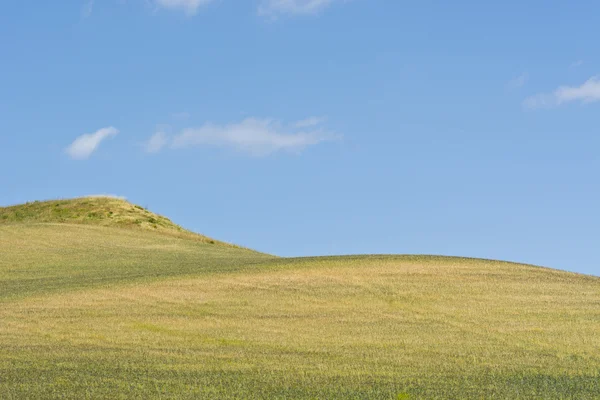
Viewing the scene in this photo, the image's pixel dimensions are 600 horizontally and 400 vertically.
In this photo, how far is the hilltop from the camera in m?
58.5

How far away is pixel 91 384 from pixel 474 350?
997 cm

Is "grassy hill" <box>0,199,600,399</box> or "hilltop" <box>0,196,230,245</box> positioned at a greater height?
"hilltop" <box>0,196,230,245</box>

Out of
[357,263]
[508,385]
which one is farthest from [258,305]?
[508,385]

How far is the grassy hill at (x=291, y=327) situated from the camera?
16.6 metres

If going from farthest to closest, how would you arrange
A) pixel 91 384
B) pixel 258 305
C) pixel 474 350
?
pixel 258 305 < pixel 474 350 < pixel 91 384

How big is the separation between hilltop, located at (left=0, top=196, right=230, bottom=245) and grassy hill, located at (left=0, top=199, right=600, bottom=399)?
14597mm

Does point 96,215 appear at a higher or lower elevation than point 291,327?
higher

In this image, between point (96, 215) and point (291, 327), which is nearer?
point (291, 327)

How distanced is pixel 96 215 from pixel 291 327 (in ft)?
124

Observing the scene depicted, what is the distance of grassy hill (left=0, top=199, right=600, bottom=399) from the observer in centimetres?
1659

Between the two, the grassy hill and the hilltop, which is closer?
the grassy hill

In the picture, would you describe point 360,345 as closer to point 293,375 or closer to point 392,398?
point 293,375

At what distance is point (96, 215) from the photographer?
196 ft

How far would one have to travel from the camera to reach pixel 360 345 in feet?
74.3
